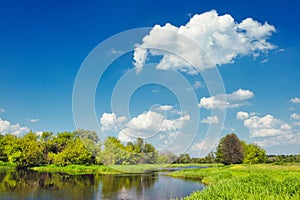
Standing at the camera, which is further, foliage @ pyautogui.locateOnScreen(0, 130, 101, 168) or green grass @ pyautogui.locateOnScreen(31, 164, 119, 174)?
foliage @ pyautogui.locateOnScreen(0, 130, 101, 168)

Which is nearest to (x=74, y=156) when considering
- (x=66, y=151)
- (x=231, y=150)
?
(x=66, y=151)

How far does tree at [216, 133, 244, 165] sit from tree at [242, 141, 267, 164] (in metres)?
4.72

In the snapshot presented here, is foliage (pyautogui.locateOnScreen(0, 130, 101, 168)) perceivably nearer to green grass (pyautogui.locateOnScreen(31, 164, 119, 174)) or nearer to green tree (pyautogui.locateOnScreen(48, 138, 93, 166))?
green tree (pyautogui.locateOnScreen(48, 138, 93, 166))

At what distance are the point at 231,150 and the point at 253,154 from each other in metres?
10.9

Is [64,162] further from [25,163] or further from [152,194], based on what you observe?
[152,194]

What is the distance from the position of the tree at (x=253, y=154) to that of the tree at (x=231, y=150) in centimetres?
472

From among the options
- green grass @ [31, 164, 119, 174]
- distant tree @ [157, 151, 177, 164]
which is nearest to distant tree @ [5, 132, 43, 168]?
green grass @ [31, 164, 119, 174]

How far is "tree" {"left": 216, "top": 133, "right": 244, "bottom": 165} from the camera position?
65250mm

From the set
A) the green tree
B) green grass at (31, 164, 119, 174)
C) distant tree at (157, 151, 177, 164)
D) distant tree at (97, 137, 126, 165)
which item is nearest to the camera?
distant tree at (157, 151, 177, 164)

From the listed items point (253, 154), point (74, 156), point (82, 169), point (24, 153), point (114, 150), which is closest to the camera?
point (114, 150)

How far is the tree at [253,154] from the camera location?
71.8 meters

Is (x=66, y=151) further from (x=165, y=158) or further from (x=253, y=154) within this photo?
(x=253, y=154)

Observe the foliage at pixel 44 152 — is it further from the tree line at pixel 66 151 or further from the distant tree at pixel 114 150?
the distant tree at pixel 114 150

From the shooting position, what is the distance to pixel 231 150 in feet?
215
